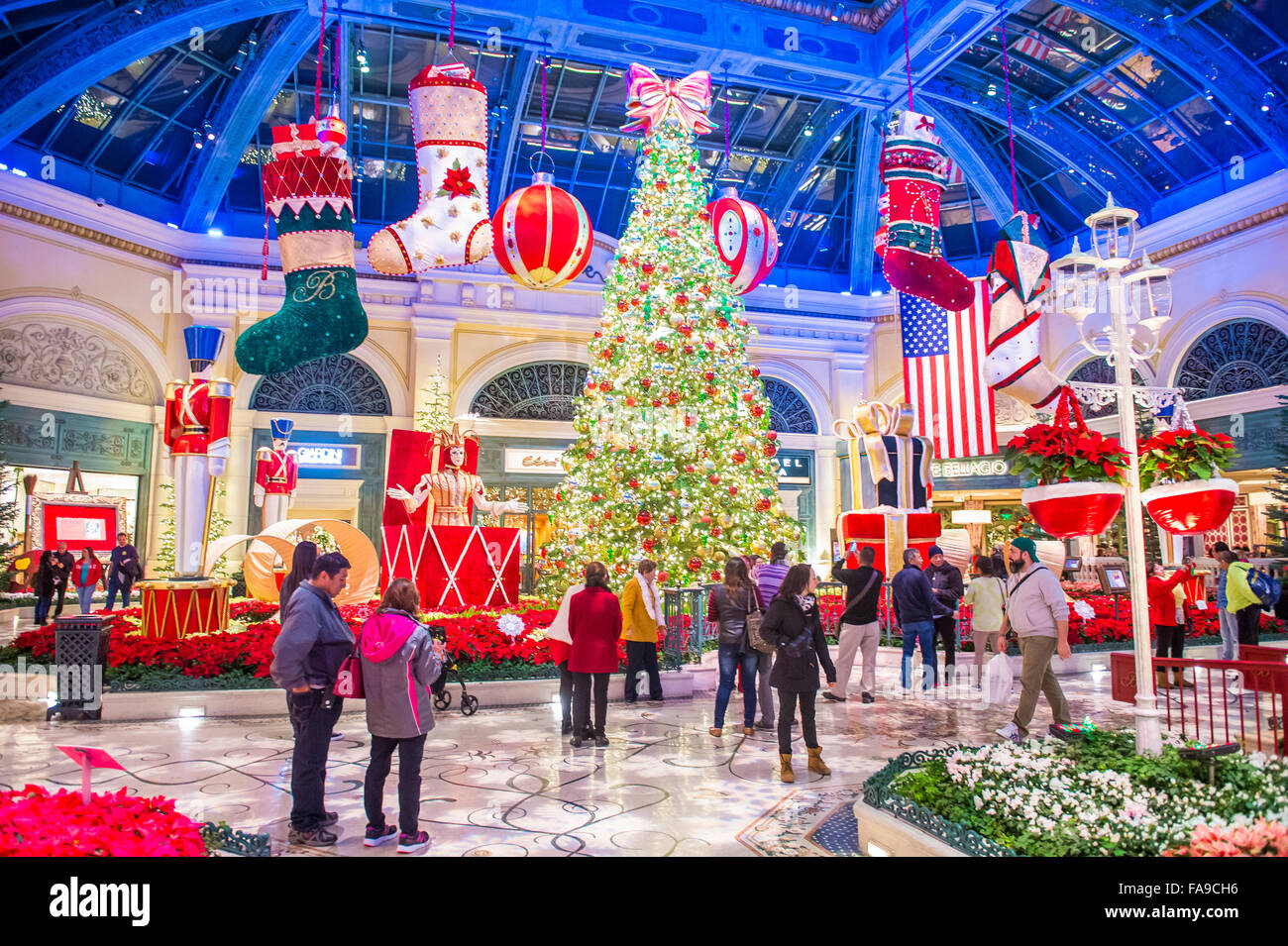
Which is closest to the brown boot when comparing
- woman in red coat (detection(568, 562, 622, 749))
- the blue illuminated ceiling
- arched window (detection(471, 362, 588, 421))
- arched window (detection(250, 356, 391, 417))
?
woman in red coat (detection(568, 562, 622, 749))

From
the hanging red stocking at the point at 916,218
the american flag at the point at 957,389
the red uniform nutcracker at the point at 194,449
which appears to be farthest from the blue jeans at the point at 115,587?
the american flag at the point at 957,389

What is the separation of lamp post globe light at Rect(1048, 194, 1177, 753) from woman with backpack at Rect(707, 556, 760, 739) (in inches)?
117

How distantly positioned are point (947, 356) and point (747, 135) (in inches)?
296

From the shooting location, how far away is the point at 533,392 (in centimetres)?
2067

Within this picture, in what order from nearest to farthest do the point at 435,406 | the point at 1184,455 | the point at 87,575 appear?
1. the point at 1184,455
2. the point at 87,575
3. the point at 435,406

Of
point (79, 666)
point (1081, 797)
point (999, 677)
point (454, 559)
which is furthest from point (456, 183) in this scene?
point (1081, 797)

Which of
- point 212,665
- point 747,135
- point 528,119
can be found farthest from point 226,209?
point 212,665

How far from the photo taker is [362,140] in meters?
19.1

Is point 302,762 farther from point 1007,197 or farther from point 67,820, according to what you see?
point 1007,197

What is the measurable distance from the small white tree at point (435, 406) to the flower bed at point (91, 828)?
14.4 m

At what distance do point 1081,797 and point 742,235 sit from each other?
8.02m

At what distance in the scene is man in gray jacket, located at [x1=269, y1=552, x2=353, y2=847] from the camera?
408 centimetres

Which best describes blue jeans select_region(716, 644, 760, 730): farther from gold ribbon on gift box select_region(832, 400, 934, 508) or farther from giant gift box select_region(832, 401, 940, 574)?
gold ribbon on gift box select_region(832, 400, 934, 508)

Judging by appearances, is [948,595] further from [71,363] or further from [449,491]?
[71,363]
